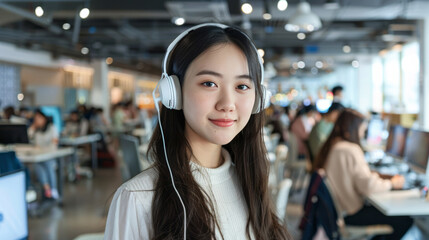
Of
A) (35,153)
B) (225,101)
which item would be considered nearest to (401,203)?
(225,101)

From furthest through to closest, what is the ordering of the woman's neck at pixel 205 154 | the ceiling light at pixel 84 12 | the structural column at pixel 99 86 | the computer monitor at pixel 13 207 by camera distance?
the structural column at pixel 99 86, the ceiling light at pixel 84 12, the computer monitor at pixel 13 207, the woman's neck at pixel 205 154

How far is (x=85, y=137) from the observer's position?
9016mm

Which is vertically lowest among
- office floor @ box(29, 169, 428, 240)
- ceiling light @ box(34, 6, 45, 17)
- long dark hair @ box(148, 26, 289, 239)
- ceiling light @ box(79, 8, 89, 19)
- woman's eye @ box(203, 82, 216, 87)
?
office floor @ box(29, 169, 428, 240)

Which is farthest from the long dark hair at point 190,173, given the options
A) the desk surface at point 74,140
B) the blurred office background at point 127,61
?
the desk surface at point 74,140

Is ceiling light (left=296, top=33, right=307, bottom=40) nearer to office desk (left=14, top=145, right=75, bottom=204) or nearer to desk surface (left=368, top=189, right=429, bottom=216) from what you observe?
office desk (left=14, top=145, right=75, bottom=204)

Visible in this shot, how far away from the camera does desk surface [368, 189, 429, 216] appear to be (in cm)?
327

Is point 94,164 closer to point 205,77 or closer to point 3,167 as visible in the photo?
point 3,167

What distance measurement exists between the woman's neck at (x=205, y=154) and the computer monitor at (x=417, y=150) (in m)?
3.50

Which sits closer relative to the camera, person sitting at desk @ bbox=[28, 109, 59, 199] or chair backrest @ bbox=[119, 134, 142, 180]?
chair backrest @ bbox=[119, 134, 142, 180]

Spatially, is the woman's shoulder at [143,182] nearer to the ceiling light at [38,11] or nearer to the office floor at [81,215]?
the office floor at [81,215]

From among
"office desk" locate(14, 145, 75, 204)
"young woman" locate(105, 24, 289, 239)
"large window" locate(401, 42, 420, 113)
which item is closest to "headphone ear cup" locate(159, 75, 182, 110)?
"young woman" locate(105, 24, 289, 239)

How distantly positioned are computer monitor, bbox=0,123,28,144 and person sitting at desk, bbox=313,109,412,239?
3529 millimetres

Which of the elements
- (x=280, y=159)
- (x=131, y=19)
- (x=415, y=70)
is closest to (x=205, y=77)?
(x=280, y=159)

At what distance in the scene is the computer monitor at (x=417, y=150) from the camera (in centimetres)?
425
